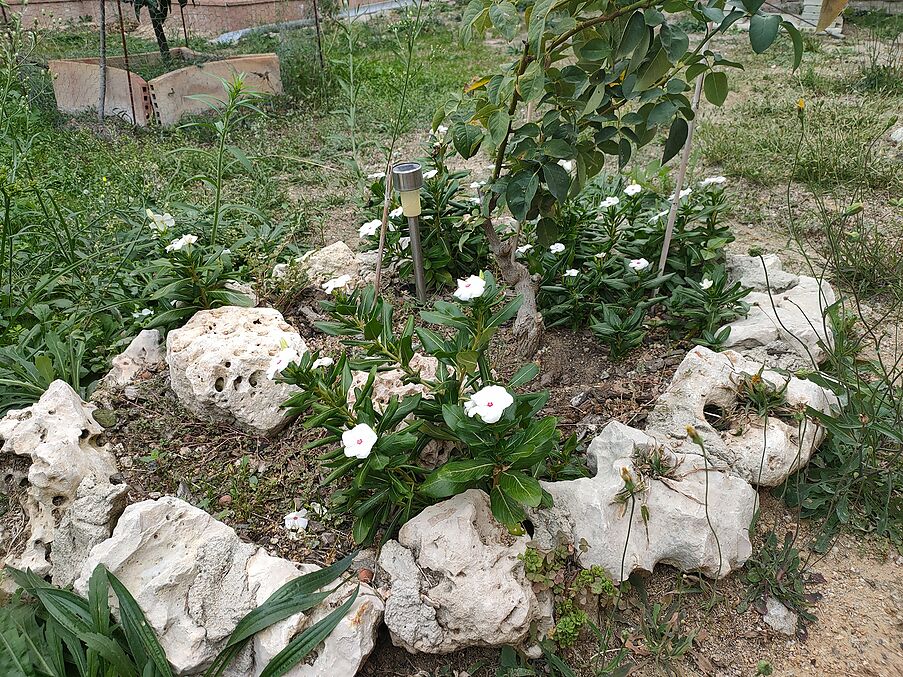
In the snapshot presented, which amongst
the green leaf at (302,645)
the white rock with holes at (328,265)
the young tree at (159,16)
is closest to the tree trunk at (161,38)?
the young tree at (159,16)

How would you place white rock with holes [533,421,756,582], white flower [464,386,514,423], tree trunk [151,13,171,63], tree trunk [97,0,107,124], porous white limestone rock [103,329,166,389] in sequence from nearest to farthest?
1. white flower [464,386,514,423]
2. white rock with holes [533,421,756,582]
3. porous white limestone rock [103,329,166,389]
4. tree trunk [97,0,107,124]
5. tree trunk [151,13,171,63]

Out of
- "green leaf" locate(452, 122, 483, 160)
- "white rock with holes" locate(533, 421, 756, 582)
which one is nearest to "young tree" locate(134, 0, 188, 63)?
"green leaf" locate(452, 122, 483, 160)

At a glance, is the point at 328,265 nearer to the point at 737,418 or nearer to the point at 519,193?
the point at 519,193

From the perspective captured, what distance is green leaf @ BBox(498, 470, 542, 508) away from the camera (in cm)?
181

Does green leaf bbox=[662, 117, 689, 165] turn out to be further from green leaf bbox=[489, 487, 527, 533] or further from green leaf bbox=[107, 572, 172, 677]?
green leaf bbox=[107, 572, 172, 677]

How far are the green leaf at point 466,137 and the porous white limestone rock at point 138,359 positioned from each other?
153 cm

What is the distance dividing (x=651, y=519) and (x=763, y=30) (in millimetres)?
1462

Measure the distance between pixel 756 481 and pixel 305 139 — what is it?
485cm

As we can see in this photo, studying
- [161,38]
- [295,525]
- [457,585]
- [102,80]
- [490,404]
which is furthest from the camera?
[161,38]

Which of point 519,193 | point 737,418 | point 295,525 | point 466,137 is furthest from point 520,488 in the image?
point 466,137

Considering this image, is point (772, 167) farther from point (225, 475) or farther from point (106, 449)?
point (106, 449)

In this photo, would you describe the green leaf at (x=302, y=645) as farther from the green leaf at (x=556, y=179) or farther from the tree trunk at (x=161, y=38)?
the tree trunk at (x=161, y=38)

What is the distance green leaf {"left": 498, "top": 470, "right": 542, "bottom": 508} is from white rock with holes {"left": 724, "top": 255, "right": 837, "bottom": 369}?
1267 mm

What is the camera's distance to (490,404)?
176cm
